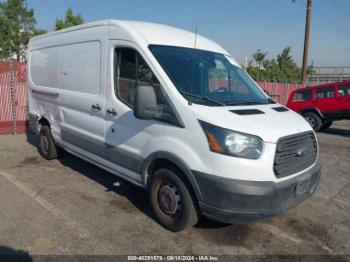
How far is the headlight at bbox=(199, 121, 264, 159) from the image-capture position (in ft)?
10.7

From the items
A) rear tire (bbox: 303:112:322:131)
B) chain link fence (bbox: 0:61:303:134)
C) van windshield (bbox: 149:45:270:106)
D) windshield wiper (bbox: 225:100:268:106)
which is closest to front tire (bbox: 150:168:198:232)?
van windshield (bbox: 149:45:270:106)

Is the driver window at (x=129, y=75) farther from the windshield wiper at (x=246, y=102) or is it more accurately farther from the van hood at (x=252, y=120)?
the windshield wiper at (x=246, y=102)

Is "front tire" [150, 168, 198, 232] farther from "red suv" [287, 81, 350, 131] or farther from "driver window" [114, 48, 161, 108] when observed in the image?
Result: "red suv" [287, 81, 350, 131]

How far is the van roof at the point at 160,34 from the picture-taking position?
4.14 m

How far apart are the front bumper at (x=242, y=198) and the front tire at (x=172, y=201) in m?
0.22

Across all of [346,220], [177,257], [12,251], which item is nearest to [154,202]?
[177,257]

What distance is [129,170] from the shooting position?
4391 millimetres

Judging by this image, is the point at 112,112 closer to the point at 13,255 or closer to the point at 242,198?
the point at 13,255

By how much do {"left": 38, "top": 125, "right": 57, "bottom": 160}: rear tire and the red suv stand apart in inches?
389

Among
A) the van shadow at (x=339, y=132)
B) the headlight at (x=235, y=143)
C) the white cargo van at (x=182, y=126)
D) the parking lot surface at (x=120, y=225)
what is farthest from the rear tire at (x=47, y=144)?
the van shadow at (x=339, y=132)

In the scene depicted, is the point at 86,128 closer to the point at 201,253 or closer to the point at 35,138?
the point at 201,253

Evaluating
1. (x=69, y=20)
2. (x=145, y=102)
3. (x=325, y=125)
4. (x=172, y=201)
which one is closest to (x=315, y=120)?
(x=325, y=125)

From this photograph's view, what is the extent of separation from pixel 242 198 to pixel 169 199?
0.96 metres

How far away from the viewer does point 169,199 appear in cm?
387
